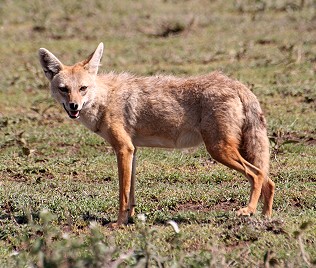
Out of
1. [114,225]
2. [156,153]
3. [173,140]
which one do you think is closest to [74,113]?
[173,140]

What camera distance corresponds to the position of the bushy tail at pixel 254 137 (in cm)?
807

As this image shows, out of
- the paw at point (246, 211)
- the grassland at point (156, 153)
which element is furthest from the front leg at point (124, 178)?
the paw at point (246, 211)

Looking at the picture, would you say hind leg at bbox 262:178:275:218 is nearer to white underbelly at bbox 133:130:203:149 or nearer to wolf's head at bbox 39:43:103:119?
white underbelly at bbox 133:130:203:149

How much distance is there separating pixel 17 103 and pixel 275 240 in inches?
301

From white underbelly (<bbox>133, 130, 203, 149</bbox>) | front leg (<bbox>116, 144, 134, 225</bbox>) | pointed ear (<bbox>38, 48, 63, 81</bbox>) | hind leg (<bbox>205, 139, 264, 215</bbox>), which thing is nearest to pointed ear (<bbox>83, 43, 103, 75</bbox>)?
pointed ear (<bbox>38, 48, 63, 81</bbox>)

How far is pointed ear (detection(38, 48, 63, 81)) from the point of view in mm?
8664

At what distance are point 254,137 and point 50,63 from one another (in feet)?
7.61

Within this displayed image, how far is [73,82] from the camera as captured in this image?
8.46 meters

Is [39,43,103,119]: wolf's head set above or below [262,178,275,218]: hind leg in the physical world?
above

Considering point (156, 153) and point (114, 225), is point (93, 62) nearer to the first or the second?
point (114, 225)

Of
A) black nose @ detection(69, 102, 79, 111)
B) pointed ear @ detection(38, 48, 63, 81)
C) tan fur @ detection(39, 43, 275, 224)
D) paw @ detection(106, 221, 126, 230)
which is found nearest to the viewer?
paw @ detection(106, 221, 126, 230)

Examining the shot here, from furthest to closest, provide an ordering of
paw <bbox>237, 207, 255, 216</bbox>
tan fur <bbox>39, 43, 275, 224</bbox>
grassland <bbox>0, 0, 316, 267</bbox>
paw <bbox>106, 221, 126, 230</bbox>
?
tan fur <bbox>39, 43, 275, 224</bbox> → paw <bbox>106, 221, 126, 230</bbox> → paw <bbox>237, 207, 255, 216</bbox> → grassland <bbox>0, 0, 316, 267</bbox>

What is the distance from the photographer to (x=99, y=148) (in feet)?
36.3

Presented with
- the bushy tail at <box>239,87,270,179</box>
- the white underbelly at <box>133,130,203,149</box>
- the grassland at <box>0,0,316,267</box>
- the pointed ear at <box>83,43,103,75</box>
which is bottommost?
the grassland at <box>0,0,316,267</box>
